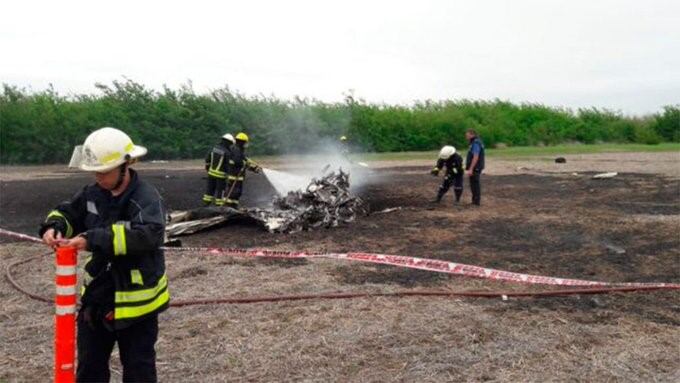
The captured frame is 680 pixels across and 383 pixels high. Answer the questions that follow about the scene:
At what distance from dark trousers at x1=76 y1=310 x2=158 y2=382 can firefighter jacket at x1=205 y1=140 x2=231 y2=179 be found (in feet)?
31.7

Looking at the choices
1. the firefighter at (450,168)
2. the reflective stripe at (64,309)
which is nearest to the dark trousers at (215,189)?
the firefighter at (450,168)

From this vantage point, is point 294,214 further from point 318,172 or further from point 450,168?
point 318,172

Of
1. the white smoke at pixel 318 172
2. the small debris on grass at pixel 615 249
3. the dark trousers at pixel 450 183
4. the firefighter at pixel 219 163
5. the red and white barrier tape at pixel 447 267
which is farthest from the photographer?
the white smoke at pixel 318 172

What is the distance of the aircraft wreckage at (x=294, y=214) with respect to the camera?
11297 mm

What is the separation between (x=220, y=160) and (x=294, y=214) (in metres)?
2.62

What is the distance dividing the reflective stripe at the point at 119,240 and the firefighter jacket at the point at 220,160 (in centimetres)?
1001

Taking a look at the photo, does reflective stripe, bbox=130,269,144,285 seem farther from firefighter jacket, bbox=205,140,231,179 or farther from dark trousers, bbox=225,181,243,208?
firefighter jacket, bbox=205,140,231,179

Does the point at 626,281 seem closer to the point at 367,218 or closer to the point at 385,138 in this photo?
the point at 367,218

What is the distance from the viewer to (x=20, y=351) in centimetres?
540

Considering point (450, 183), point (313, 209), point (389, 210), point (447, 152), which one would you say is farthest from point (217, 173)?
point (450, 183)

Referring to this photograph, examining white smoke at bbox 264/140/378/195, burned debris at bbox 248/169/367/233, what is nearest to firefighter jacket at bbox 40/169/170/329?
burned debris at bbox 248/169/367/233

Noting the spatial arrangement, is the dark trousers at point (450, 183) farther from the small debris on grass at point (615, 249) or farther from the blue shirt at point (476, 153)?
the small debris on grass at point (615, 249)

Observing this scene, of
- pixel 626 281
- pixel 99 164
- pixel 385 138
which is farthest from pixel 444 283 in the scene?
pixel 385 138

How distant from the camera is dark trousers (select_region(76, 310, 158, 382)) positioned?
371cm
